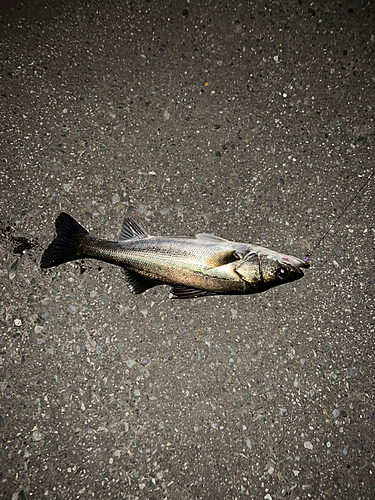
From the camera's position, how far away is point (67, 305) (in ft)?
9.23

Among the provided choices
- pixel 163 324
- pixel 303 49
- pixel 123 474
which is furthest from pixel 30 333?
pixel 303 49

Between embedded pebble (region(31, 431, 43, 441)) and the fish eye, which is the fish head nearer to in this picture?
the fish eye

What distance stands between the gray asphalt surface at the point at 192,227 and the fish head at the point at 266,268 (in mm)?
580

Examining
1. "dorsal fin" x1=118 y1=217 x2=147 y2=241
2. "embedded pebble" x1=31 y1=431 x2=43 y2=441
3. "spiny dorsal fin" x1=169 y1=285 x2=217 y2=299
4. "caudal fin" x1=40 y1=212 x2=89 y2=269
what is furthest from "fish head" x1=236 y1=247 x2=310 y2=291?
"embedded pebble" x1=31 y1=431 x2=43 y2=441

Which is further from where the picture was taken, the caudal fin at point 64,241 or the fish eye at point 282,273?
the caudal fin at point 64,241

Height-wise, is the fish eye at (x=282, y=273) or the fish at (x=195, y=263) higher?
the fish eye at (x=282, y=273)

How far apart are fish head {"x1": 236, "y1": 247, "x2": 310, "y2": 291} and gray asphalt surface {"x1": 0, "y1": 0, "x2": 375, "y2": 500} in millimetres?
580

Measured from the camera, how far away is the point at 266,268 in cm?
227

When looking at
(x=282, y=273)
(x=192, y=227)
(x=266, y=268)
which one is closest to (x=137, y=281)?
(x=192, y=227)

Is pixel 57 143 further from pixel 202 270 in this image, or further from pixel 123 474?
pixel 123 474

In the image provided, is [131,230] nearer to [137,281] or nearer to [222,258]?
[137,281]

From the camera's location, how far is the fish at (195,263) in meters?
2.28

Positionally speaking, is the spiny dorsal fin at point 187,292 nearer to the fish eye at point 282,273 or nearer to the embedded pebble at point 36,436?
the fish eye at point 282,273

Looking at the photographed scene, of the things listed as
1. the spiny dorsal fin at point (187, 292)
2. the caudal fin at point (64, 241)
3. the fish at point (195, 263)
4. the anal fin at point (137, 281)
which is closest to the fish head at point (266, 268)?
the fish at point (195, 263)
